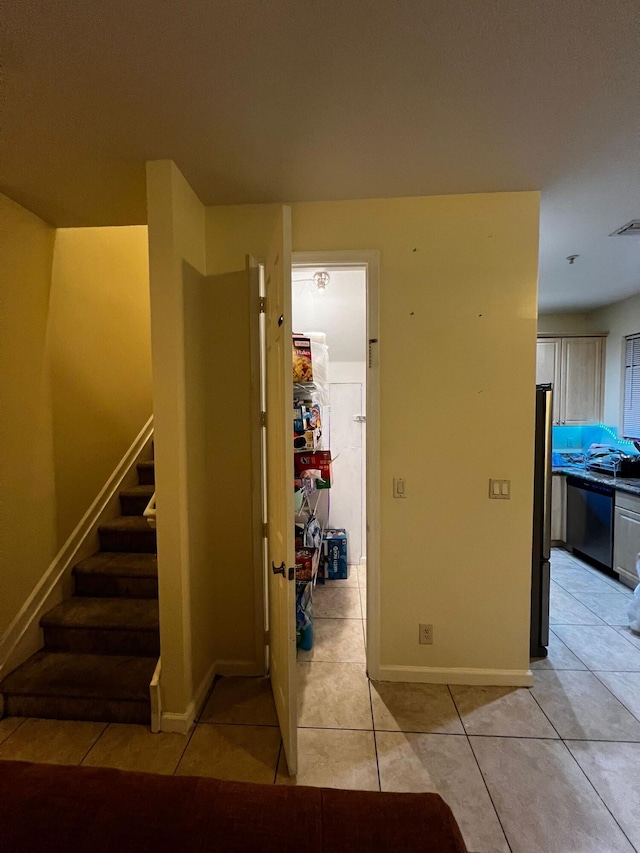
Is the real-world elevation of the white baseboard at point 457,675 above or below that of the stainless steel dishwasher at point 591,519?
below

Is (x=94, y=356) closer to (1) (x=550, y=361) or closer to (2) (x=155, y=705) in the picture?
(2) (x=155, y=705)

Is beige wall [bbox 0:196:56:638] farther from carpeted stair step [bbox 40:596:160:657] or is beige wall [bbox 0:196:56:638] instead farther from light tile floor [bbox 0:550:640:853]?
light tile floor [bbox 0:550:640:853]

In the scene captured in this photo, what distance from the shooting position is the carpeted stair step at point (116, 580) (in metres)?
2.19

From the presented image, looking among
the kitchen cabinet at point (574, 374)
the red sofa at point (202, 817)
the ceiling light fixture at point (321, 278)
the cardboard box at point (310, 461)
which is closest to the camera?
the red sofa at point (202, 817)

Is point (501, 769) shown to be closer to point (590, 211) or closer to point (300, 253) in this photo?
point (300, 253)

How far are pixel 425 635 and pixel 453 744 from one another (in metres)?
0.45

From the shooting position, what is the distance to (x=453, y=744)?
162 centimetres

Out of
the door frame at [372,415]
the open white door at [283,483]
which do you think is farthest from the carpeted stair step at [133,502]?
the door frame at [372,415]

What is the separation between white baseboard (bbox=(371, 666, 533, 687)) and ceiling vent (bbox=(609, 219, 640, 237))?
2558mm

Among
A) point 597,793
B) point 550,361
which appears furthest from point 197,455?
point 550,361

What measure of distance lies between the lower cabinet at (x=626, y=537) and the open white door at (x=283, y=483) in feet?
9.88

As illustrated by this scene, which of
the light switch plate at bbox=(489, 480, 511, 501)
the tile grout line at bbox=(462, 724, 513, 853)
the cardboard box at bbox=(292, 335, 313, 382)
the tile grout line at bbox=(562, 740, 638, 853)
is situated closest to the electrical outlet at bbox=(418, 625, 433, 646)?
the tile grout line at bbox=(462, 724, 513, 853)

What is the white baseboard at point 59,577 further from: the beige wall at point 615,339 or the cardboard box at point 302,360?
the beige wall at point 615,339

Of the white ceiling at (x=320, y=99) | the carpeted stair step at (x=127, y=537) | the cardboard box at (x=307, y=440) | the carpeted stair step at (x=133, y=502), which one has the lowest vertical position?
the carpeted stair step at (x=127, y=537)
